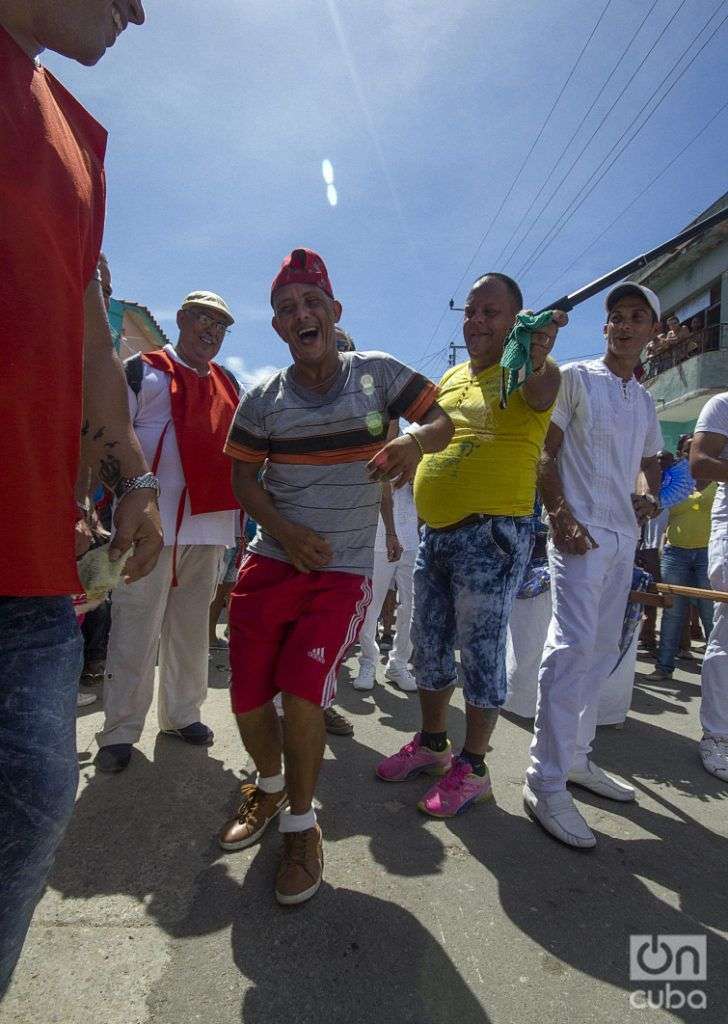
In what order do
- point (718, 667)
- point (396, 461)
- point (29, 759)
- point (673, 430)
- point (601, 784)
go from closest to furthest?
1. point (29, 759)
2. point (396, 461)
3. point (601, 784)
4. point (718, 667)
5. point (673, 430)

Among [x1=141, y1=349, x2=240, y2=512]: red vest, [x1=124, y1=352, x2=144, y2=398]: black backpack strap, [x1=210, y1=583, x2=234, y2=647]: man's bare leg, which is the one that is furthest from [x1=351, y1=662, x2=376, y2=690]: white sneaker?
[x1=124, y1=352, x2=144, y2=398]: black backpack strap

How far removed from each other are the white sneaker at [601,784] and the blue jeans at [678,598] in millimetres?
2792

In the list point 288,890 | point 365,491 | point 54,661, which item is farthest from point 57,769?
point 365,491

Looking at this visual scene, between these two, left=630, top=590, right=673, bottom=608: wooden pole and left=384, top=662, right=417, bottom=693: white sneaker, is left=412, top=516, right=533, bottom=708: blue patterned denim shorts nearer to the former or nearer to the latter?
left=630, top=590, right=673, bottom=608: wooden pole

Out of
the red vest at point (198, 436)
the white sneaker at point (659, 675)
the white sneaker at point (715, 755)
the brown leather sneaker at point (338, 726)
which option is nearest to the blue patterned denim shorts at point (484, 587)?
the brown leather sneaker at point (338, 726)

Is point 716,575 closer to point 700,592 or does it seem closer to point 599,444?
point 700,592

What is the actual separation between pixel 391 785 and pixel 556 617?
44.4 inches

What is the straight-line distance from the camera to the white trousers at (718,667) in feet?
11.5

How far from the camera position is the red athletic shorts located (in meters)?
2.23

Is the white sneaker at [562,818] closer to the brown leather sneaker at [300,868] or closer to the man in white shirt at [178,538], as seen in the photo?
the brown leather sneaker at [300,868]

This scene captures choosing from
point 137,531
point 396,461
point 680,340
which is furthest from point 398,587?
point 680,340

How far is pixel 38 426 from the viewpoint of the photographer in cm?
111

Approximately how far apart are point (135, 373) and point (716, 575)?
11.4ft

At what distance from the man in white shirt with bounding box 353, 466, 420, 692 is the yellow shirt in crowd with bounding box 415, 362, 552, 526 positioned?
5.23 ft
